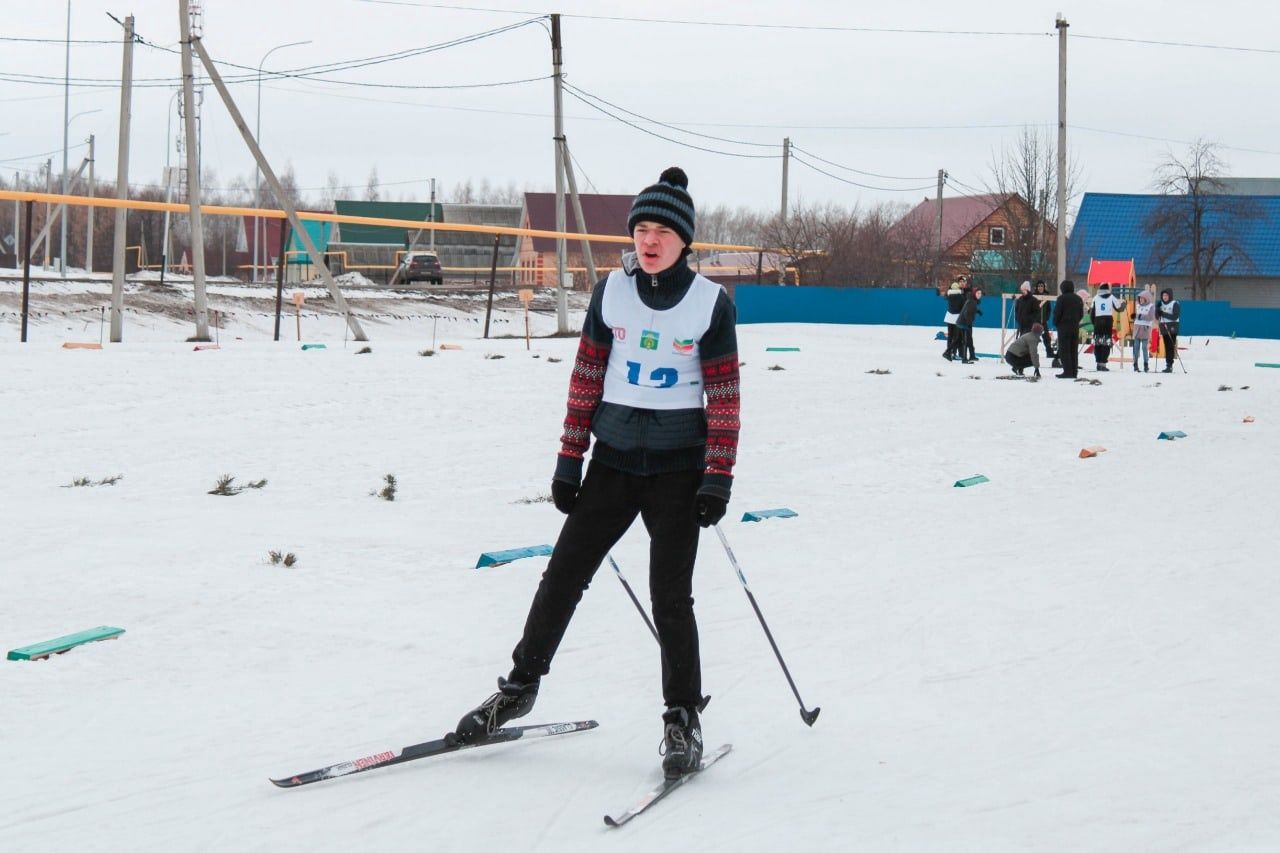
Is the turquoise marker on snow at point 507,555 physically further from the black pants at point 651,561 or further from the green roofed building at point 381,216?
the green roofed building at point 381,216

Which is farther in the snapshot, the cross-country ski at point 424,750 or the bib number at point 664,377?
the bib number at point 664,377

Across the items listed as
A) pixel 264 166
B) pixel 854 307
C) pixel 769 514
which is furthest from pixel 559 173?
pixel 769 514

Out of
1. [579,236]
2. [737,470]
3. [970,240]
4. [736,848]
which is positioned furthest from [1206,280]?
[736,848]

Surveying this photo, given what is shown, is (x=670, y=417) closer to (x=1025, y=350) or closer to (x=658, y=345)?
(x=658, y=345)

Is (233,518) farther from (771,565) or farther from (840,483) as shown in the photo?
(840,483)

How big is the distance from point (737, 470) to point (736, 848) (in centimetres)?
774

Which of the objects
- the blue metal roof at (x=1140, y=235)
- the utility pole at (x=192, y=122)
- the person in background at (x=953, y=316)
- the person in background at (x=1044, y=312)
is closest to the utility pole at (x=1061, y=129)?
the person in background at (x=1044, y=312)

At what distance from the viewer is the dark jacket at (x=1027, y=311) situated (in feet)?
69.8

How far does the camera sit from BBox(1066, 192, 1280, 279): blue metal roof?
54531 mm

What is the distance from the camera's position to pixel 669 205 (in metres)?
4.09

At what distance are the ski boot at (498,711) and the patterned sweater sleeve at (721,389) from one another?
82cm

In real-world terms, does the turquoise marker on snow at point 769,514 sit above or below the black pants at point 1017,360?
below

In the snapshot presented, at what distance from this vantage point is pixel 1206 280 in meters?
54.4

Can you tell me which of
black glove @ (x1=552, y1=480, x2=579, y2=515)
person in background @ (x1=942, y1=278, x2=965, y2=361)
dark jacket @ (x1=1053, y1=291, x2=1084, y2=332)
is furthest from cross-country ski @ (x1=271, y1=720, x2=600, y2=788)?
person in background @ (x1=942, y1=278, x2=965, y2=361)
